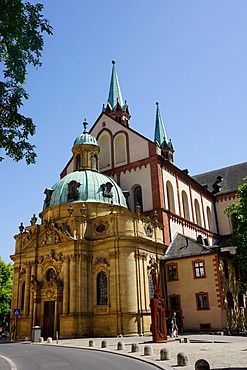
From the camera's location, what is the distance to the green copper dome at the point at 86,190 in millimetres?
40125

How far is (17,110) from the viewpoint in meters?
14.0

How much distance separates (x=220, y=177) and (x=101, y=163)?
853 inches

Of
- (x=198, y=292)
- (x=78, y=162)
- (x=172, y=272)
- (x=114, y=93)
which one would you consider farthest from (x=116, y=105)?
(x=198, y=292)

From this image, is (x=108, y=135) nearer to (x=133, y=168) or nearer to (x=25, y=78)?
(x=133, y=168)

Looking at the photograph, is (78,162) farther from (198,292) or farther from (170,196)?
(198,292)

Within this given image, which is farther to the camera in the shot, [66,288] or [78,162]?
[78,162]

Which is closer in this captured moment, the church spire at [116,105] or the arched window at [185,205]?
the arched window at [185,205]

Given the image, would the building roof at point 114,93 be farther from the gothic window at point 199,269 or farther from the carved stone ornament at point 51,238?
→ the gothic window at point 199,269

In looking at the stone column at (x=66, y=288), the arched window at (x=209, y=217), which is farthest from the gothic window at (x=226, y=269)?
the arched window at (x=209, y=217)

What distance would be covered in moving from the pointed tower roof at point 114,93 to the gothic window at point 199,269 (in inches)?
1248

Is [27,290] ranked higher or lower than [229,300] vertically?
higher

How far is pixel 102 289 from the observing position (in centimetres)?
3534

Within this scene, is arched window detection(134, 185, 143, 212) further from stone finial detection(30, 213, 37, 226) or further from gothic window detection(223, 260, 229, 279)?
gothic window detection(223, 260, 229, 279)

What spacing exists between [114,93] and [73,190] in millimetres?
26806
